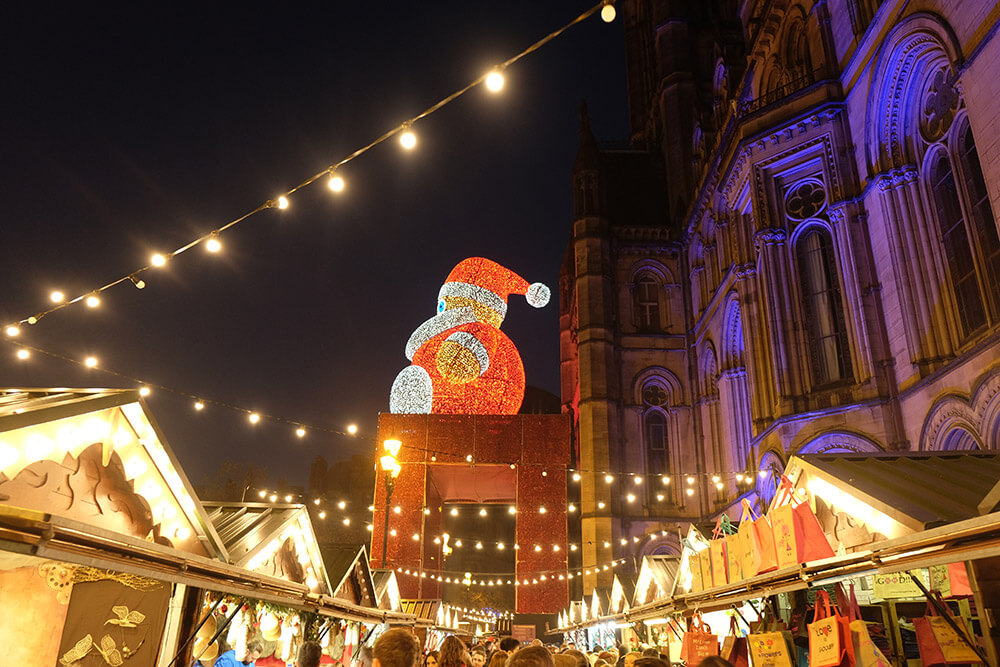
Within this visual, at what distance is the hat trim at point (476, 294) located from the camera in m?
23.6

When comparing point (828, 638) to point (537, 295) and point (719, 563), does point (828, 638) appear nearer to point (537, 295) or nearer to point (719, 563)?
point (719, 563)

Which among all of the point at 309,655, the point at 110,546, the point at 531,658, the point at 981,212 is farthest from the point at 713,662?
the point at 981,212

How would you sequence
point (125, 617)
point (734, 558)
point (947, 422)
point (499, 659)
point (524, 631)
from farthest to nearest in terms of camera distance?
point (524, 631)
point (947, 422)
point (734, 558)
point (499, 659)
point (125, 617)

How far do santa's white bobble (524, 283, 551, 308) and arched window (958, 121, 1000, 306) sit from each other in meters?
17.0

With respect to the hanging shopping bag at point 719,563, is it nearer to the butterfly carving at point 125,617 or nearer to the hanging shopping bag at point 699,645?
the hanging shopping bag at point 699,645

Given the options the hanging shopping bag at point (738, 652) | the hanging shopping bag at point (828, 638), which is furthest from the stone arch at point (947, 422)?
the hanging shopping bag at point (828, 638)

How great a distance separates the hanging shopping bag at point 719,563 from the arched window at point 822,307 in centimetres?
1096

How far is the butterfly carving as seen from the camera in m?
4.61

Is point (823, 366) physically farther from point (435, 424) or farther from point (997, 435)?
point (435, 424)

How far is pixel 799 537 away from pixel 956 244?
1042 centimetres

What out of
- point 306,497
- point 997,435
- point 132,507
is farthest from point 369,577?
point 306,497

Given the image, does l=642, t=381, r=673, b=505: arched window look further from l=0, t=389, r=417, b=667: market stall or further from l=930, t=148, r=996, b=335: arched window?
l=0, t=389, r=417, b=667: market stall

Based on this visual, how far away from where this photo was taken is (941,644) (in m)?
4.27

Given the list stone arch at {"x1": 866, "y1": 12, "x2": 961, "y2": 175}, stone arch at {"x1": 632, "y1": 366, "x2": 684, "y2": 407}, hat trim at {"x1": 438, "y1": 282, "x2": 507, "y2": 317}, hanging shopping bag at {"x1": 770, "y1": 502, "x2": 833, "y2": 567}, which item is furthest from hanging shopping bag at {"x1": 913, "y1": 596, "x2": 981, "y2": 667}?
stone arch at {"x1": 632, "y1": 366, "x2": 684, "y2": 407}
